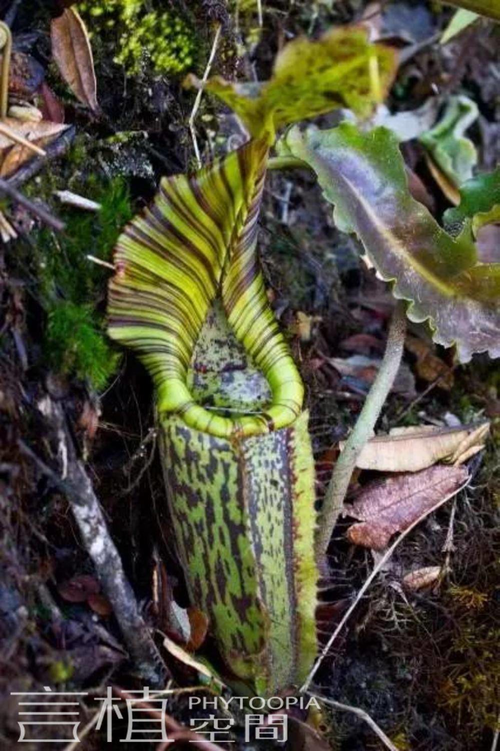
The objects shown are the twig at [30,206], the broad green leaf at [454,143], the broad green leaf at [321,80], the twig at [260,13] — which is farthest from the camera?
the broad green leaf at [454,143]

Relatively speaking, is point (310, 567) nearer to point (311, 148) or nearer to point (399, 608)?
point (399, 608)

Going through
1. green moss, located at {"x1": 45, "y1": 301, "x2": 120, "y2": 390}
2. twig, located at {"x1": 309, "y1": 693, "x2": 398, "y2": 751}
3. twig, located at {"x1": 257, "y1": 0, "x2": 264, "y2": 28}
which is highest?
twig, located at {"x1": 257, "y1": 0, "x2": 264, "y2": 28}

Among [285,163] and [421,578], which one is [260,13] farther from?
[421,578]

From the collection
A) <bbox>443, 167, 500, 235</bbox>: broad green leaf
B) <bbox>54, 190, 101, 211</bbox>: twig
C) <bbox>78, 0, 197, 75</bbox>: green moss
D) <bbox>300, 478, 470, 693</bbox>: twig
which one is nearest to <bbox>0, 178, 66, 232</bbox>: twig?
<bbox>54, 190, 101, 211</bbox>: twig

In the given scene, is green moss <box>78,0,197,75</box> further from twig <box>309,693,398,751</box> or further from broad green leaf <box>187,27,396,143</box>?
twig <box>309,693,398,751</box>

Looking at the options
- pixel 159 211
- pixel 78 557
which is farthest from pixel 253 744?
pixel 159 211

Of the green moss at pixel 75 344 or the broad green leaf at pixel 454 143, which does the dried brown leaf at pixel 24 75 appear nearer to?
the green moss at pixel 75 344

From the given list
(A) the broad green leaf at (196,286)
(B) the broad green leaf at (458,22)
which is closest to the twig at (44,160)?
(A) the broad green leaf at (196,286)
